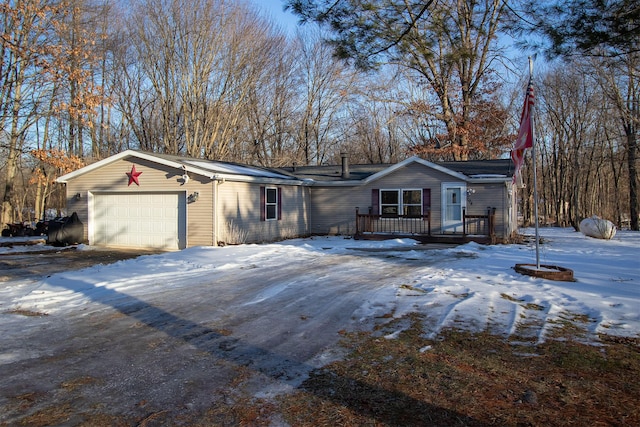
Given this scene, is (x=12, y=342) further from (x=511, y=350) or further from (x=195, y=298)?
(x=511, y=350)

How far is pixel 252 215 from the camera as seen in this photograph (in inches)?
648

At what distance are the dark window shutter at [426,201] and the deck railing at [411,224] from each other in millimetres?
188

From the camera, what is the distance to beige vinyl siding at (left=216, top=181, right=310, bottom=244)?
49.8 ft

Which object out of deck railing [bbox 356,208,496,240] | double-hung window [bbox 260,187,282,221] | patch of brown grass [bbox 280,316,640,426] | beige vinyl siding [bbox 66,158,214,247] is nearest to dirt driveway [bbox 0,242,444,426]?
patch of brown grass [bbox 280,316,640,426]

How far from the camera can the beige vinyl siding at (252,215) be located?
15188 mm

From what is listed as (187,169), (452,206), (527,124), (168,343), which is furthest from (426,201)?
(168,343)

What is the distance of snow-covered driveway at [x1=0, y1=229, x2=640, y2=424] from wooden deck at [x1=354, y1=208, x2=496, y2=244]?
5233mm

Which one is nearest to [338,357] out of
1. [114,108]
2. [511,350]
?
[511,350]

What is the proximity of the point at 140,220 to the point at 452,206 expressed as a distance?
11.7 metres

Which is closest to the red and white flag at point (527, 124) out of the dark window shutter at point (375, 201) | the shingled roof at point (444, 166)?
the shingled roof at point (444, 166)

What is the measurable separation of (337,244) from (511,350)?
11761 millimetres

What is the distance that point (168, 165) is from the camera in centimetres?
1530

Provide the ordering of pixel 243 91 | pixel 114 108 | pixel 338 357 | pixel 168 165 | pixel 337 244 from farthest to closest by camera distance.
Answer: pixel 114 108 → pixel 243 91 → pixel 337 244 → pixel 168 165 → pixel 338 357

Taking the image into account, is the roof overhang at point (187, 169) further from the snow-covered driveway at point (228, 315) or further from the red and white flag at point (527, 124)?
the red and white flag at point (527, 124)
